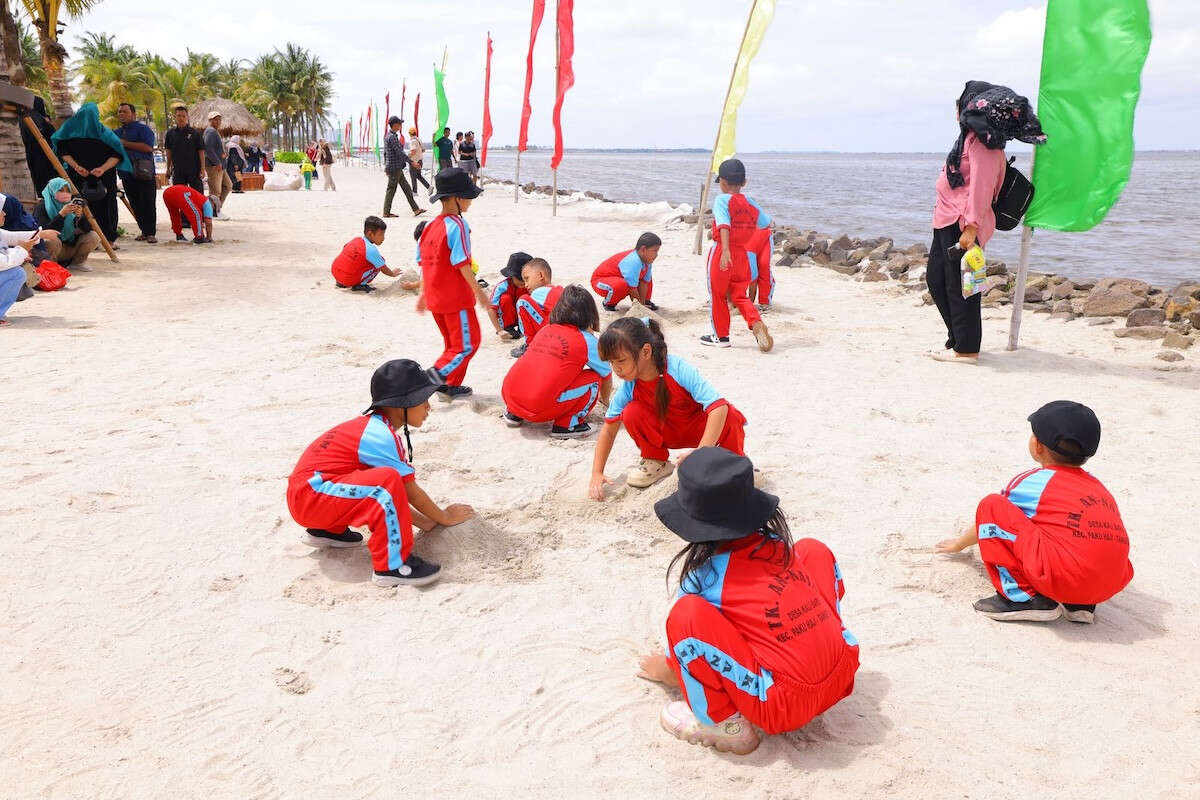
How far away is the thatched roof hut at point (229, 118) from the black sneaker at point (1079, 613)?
122 ft

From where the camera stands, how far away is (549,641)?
10.1 feet

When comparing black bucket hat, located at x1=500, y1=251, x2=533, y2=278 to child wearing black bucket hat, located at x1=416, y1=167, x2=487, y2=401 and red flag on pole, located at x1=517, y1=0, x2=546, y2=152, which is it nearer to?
child wearing black bucket hat, located at x1=416, y1=167, x2=487, y2=401

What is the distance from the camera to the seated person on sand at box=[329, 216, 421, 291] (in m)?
9.06

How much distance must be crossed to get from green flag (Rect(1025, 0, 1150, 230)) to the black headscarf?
0.99 ft

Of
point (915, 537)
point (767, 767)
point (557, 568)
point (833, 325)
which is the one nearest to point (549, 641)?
point (557, 568)

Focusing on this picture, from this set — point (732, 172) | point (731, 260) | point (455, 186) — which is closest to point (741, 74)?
point (732, 172)

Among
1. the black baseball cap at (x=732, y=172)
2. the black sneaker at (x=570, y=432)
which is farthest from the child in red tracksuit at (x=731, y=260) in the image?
the black sneaker at (x=570, y=432)

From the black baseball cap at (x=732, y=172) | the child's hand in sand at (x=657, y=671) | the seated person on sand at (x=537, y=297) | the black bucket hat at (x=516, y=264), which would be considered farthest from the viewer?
the black baseball cap at (x=732, y=172)

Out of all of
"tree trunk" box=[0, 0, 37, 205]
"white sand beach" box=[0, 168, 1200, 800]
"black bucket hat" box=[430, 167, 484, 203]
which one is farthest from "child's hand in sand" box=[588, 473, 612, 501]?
"tree trunk" box=[0, 0, 37, 205]

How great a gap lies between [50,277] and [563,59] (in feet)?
35.1

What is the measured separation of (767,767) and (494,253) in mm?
10369

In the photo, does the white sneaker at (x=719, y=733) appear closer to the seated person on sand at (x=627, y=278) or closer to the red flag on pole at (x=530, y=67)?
the seated person on sand at (x=627, y=278)

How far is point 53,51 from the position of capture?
1368cm

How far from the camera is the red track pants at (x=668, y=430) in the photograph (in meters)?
4.10
